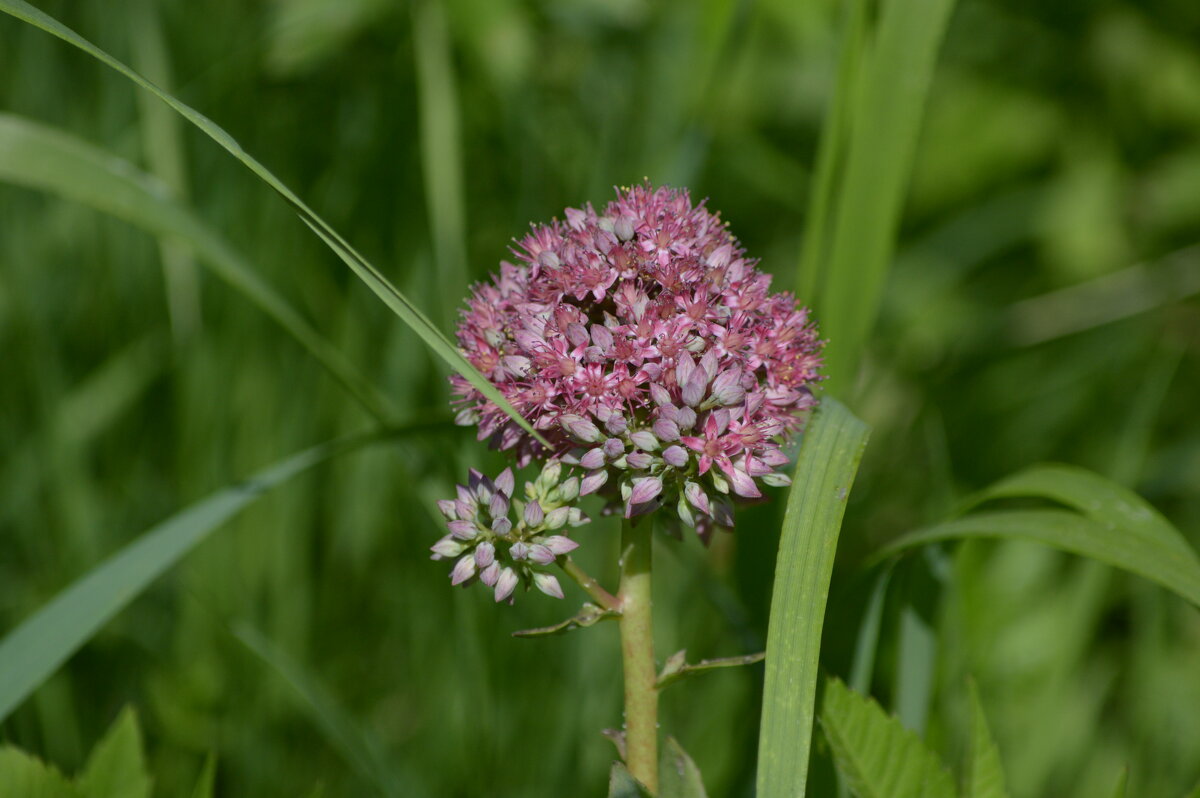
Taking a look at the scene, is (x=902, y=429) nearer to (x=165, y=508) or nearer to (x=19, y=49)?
(x=165, y=508)

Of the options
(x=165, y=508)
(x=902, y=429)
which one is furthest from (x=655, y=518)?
(x=902, y=429)

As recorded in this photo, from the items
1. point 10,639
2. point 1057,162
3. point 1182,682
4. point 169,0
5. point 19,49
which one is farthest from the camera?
point 1057,162

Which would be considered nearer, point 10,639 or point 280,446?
point 10,639

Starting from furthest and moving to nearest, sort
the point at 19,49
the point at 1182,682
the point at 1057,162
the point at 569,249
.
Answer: the point at 1057,162 → the point at 19,49 → the point at 1182,682 → the point at 569,249

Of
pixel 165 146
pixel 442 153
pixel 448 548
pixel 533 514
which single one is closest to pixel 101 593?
pixel 448 548

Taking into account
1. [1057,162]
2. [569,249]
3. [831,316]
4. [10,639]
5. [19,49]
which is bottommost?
[10,639]

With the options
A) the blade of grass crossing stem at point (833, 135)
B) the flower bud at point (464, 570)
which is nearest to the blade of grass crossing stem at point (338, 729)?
the flower bud at point (464, 570)
